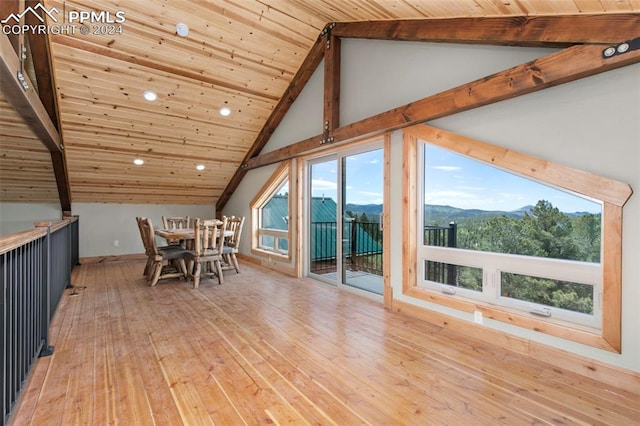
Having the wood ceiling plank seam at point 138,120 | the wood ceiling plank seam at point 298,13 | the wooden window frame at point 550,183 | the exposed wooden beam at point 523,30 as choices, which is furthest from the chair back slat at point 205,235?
the exposed wooden beam at point 523,30

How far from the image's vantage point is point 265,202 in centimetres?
593

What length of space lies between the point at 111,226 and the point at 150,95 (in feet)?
11.5

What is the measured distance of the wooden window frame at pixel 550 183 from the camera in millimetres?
1830

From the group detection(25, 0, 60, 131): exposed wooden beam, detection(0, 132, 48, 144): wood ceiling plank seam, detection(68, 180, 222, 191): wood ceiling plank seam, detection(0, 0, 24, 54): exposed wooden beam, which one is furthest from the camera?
detection(68, 180, 222, 191): wood ceiling plank seam

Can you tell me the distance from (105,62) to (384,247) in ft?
13.0

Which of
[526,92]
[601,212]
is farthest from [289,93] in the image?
[601,212]

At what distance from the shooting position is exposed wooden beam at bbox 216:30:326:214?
425 cm

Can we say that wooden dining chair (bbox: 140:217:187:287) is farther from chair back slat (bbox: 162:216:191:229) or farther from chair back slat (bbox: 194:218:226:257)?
chair back slat (bbox: 162:216:191:229)

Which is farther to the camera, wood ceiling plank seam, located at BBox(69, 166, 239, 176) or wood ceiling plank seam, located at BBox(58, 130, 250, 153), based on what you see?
wood ceiling plank seam, located at BBox(69, 166, 239, 176)

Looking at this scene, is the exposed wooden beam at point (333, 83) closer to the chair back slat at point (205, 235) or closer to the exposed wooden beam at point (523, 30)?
the exposed wooden beam at point (523, 30)

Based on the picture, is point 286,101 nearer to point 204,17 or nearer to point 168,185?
point 204,17

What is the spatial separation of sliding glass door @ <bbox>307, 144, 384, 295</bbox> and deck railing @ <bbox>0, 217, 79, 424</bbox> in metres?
2.99

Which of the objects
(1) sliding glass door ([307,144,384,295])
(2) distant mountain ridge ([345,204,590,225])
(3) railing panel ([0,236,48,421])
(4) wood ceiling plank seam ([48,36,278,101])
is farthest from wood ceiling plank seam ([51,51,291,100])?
(2) distant mountain ridge ([345,204,590,225])

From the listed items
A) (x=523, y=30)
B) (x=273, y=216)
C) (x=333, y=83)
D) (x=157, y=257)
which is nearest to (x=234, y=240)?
(x=273, y=216)
